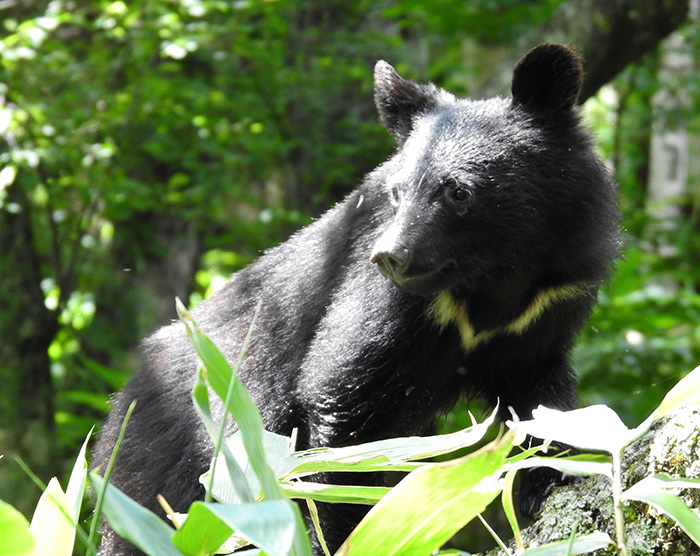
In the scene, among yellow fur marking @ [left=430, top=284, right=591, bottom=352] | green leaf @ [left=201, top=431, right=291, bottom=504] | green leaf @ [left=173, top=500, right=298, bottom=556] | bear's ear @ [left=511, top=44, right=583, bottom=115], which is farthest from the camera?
yellow fur marking @ [left=430, top=284, right=591, bottom=352]

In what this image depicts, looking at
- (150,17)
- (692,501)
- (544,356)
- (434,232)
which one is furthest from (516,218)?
(150,17)

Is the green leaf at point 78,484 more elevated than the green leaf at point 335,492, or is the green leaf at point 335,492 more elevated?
the green leaf at point 78,484

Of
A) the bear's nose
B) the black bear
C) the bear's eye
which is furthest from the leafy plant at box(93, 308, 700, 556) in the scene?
the bear's eye

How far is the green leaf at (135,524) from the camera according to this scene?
3.85 feet

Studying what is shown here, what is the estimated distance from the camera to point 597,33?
272 inches

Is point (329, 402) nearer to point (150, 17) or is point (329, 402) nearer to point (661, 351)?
point (150, 17)

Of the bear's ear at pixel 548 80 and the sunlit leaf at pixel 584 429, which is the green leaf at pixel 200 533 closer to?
the sunlit leaf at pixel 584 429

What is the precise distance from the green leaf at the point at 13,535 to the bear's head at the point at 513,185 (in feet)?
7.00

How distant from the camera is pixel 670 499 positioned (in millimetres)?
1353

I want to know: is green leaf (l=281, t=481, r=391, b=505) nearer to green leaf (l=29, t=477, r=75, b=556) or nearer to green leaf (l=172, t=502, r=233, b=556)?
green leaf (l=172, t=502, r=233, b=556)

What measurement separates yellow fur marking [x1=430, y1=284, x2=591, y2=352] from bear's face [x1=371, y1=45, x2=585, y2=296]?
0.51 ft

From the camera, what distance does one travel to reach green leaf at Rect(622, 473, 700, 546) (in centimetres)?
133

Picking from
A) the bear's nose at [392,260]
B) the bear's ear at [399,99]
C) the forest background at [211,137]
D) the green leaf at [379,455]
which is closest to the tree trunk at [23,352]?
the forest background at [211,137]

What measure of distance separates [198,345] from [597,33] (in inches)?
252
